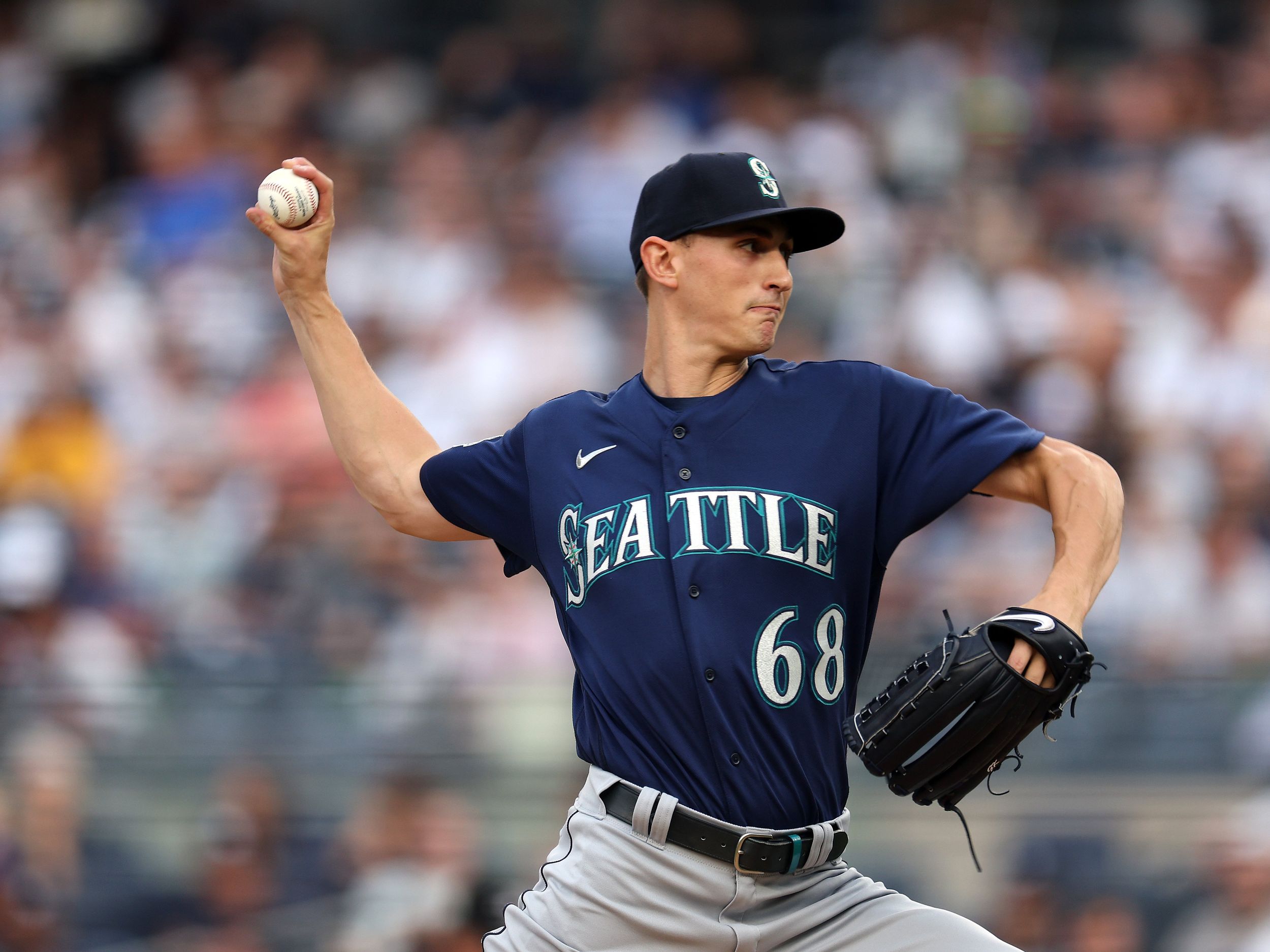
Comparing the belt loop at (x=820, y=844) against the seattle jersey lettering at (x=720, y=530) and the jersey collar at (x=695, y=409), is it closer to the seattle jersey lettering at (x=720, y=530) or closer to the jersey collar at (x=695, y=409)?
the seattle jersey lettering at (x=720, y=530)

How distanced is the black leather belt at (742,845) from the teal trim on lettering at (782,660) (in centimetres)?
23

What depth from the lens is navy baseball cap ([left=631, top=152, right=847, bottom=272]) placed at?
125 inches

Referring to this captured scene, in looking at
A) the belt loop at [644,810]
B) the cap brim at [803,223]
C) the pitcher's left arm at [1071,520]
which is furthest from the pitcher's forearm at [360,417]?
the pitcher's left arm at [1071,520]

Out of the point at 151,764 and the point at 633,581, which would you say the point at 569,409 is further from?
the point at 151,764

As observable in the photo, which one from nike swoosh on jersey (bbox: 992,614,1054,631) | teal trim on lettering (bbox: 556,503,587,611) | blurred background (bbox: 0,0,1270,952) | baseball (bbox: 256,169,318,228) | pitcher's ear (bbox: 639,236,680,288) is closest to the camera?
nike swoosh on jersey (bbox: 992,614,1054,631)

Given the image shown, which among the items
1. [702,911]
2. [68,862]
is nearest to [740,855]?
[702,911]

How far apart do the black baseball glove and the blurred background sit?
120 inches

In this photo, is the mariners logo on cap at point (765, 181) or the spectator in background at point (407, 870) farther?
the spectator in background at point (407, 870)

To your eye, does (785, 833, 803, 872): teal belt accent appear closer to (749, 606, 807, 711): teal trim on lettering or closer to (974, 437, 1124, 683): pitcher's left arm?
(749, 606, 807, 711): teal trim on lettering

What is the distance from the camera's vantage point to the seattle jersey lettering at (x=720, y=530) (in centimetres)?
297

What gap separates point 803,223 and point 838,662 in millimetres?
853

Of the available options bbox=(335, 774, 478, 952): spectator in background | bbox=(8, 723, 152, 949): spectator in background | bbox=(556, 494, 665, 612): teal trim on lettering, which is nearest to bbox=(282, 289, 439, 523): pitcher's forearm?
bbox=(556, 494, 665, 612): teal trim on lettering

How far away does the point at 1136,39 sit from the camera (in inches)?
362

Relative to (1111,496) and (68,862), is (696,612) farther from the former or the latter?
(68,862)
